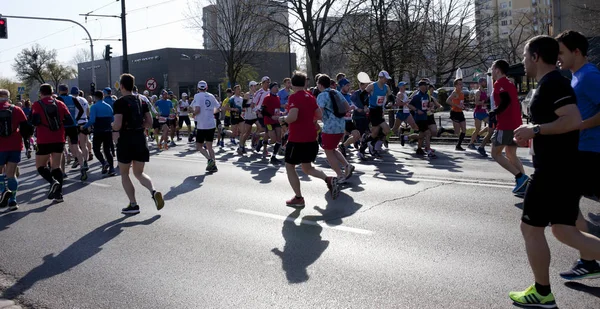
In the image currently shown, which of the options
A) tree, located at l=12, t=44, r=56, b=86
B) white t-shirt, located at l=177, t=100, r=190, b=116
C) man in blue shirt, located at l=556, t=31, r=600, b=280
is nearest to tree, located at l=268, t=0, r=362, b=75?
white t-shirt, located at l=177, t=100, r=190, b=116

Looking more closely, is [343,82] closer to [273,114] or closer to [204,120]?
[273,114]

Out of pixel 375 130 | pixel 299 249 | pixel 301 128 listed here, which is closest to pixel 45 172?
pixel 301 128

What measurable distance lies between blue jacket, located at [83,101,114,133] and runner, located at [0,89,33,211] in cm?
326

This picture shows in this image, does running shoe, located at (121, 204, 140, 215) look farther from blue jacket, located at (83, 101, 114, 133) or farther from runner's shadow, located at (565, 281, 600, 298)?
runner's shadow, located at (565, 281, 600, 298)

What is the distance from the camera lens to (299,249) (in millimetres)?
5664

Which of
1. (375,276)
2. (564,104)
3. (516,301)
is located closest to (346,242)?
(375,276)

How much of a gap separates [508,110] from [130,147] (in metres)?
5.40

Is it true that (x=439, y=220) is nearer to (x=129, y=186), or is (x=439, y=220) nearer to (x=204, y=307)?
(x=204, y=307)

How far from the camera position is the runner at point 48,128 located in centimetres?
888

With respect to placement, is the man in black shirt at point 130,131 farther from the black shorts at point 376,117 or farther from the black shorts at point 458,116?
the black shorts at point 458,116

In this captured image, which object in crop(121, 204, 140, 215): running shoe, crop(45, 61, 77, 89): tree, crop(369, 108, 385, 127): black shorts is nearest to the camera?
crop(121, 204, 140, 215): running shoe

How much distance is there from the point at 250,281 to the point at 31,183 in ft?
29.9

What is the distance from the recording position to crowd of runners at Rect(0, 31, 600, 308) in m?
3.67

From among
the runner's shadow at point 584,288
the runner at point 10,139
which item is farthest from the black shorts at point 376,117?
the runner's shadow at point 584,288
